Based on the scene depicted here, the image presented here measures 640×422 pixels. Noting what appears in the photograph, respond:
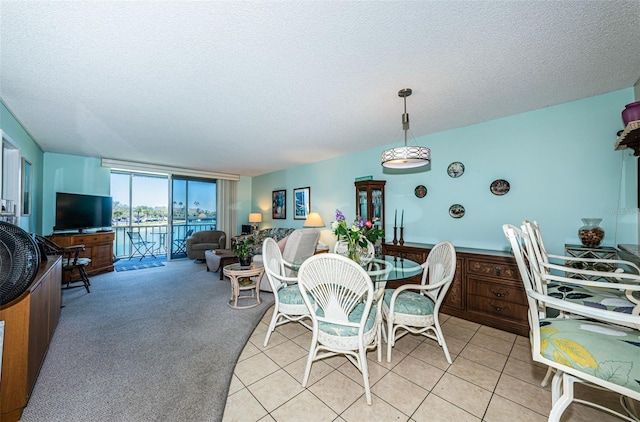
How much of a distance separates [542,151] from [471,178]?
2.32 feet

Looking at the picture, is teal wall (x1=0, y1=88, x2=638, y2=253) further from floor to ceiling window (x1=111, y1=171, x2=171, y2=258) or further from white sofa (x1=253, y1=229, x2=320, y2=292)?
floor to ceiling window (x1=111, y1=171, x2=171, y2=258)

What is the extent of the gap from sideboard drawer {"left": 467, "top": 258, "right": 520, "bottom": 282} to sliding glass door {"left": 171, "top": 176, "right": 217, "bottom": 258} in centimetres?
628

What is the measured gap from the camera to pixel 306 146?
157 inches

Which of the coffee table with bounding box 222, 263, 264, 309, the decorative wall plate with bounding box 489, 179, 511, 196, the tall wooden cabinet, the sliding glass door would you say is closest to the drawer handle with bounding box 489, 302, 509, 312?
the decorative wall plate with bounding box 489, 179, 511, 196

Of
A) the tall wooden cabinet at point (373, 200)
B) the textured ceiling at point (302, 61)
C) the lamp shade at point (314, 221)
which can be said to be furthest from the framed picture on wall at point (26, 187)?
the tall wooden cabinet at point (373, 200)

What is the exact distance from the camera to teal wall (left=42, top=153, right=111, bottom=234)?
4359mm

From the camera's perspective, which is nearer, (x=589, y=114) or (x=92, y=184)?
(x=589, y=114)

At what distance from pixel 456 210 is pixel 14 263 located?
4019 millimetres

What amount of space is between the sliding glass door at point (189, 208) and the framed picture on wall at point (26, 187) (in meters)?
2.78

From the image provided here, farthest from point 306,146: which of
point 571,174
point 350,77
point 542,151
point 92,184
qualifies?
point 92,184

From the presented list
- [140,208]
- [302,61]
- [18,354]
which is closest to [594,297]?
[302,61]

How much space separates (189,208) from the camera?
6562 millimetres

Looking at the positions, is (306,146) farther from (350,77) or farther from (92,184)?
(92,184)

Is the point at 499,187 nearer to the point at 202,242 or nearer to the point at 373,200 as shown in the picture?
the point at 373,200
